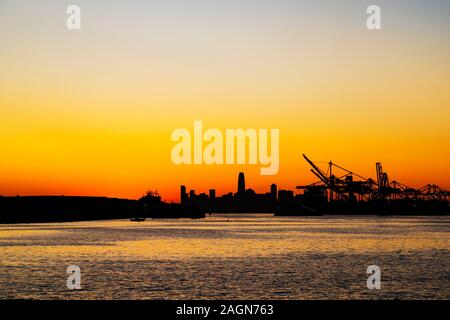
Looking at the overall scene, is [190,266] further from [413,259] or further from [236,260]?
[413,259]

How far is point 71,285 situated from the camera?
120 feet

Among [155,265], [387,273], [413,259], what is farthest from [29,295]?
Result: [413,259]

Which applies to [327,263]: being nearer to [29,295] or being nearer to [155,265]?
[155,265]

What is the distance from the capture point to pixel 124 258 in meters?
60.1

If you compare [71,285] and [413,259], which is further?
[413,259]

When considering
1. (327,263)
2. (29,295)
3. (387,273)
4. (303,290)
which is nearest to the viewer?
(29,295)
